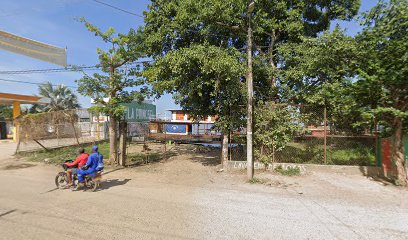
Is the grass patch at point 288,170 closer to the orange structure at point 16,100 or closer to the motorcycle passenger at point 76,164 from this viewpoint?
the motorcycle passenger at point 76,164

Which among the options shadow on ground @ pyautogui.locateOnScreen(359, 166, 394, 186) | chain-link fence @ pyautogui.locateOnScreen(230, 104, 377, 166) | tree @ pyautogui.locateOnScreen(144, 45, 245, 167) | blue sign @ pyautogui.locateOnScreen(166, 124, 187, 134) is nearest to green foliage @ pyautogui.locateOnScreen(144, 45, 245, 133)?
tree @ pyautogui.locateOnScreen(144, 45, 245, 167)

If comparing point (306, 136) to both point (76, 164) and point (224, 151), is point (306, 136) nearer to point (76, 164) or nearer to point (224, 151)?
point (224, 151)

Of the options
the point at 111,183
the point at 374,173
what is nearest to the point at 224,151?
the point at 111,183

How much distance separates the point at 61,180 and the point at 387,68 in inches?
405

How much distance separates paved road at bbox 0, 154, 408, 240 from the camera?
14.7ft

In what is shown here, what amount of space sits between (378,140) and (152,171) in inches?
343

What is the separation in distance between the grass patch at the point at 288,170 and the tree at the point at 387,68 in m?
3.04

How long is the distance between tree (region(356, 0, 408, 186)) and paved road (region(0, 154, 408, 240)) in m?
2.12

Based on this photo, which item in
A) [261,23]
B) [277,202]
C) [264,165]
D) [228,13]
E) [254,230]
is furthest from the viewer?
[261,23]

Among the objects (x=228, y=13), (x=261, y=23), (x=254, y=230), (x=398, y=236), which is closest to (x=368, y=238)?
(x=398, y=236)

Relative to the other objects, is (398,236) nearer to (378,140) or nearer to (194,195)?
(194,195)

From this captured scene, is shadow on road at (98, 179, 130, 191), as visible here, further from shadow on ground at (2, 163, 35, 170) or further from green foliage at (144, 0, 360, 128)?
shadow on ground at (2, 163, 35, 170)

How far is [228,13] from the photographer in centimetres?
898

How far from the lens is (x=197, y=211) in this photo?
5617mm
